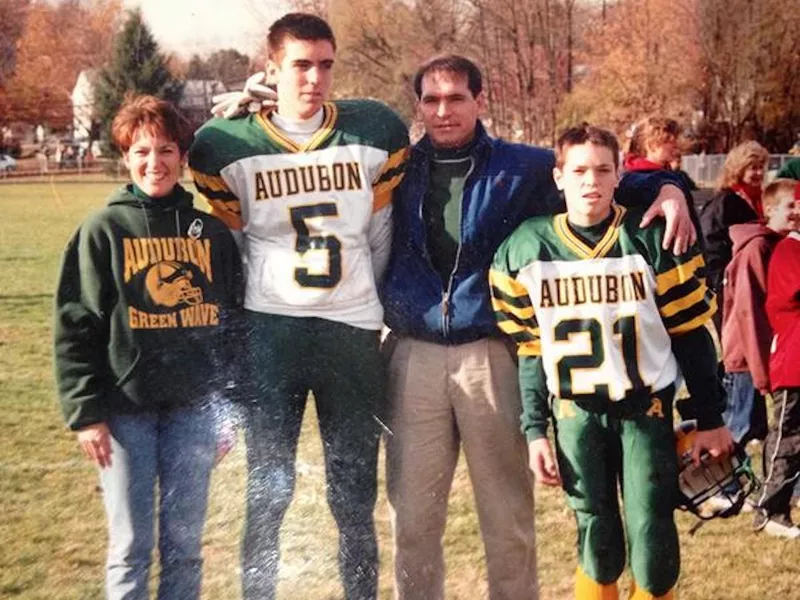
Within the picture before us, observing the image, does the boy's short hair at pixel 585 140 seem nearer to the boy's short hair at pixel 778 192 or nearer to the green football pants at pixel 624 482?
the green football pants at pixel 624 482

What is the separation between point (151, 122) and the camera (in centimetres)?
214

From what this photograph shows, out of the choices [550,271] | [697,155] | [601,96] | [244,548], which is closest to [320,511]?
Answer: [244,548]

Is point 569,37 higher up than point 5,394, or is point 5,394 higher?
point 569,37

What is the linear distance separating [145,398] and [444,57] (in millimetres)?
1047

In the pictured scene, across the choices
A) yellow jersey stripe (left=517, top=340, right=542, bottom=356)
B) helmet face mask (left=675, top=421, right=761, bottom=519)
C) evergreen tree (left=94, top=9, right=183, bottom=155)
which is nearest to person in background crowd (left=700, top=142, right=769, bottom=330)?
helmet face mask (left=675, top=421, right=761, bottom=519)

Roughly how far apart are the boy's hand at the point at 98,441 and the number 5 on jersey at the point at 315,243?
1.80 feet

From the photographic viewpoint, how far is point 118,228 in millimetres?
2123

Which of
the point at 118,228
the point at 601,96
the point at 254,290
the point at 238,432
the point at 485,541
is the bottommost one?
the point at 485,541

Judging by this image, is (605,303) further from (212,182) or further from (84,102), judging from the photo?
(84,102)

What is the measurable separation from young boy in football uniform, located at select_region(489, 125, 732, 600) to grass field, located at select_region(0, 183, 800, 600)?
1.92ft

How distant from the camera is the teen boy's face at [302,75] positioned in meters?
2.19

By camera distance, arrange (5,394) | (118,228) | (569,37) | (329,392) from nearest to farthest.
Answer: (118,228) → (329,392) → (569,37) → (5,394)

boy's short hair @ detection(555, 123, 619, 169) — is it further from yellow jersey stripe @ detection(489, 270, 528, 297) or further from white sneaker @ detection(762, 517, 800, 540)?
white sneaker @ detection(762, 517, 800, 540)

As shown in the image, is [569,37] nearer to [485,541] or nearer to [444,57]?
[444,57]
